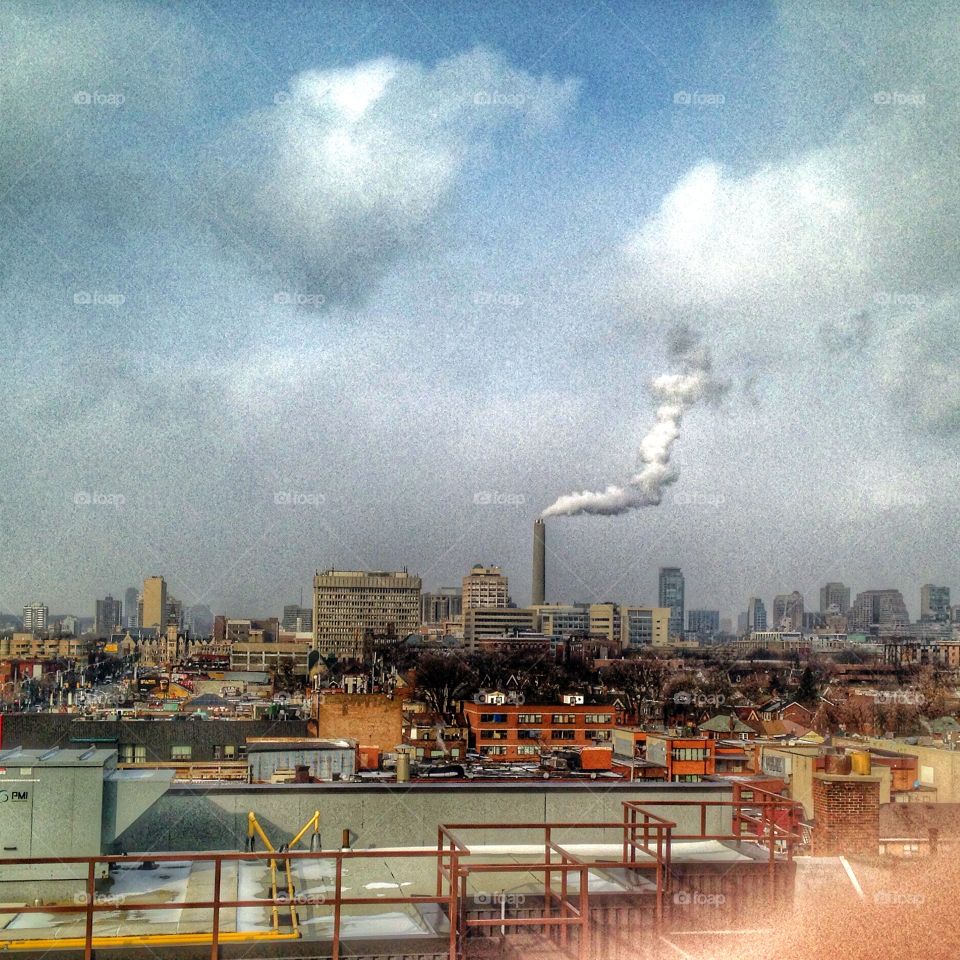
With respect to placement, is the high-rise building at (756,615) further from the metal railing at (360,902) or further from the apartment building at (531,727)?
the metal railing at (360,902)

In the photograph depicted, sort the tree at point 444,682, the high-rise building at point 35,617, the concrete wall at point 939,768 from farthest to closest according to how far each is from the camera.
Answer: the high-rise building at point 35,617, the tree at point 444,682, the concrete wall at point 939,768

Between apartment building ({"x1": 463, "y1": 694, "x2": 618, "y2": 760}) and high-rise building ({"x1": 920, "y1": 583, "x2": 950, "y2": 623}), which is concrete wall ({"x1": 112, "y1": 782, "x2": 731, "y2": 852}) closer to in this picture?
apartment building ({"x1": 463, "y1": 694, "x2": 618, "y2": 760})

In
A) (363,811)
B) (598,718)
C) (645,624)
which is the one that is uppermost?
(363,811)

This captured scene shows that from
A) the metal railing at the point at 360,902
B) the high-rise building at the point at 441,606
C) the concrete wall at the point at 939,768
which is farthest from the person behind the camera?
the high-rise building at the point at 441,606

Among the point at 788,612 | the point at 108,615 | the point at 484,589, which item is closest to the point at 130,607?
the point at 108,615

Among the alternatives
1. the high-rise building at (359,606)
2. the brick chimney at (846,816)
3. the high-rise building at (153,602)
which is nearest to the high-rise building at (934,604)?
the high-rise building at (359,606)

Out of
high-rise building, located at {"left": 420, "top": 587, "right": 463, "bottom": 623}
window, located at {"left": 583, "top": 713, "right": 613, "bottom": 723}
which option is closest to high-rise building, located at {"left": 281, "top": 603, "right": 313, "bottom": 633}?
high-rise building, located at {"left": 420, "top": 587, "right": 463, "bottom": 623}

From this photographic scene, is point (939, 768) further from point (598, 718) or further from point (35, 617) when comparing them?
point (35, 617)

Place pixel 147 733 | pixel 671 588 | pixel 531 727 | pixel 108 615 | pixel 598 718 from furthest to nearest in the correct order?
pixel 671 588 → pixel 108 615 → pixel 598 718 → pixel 531 727 → pixel 147 733
